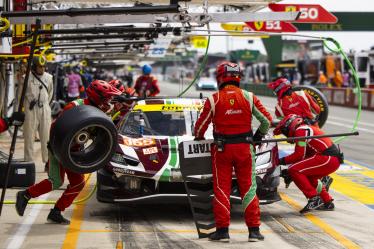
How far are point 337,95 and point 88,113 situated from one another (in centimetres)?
3744

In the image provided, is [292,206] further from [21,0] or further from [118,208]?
[21,0]

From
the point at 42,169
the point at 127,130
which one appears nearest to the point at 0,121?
the point at 127,130

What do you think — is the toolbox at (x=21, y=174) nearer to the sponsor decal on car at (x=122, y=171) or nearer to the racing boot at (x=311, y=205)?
the sponsor decal on car at (x=122, y=171)

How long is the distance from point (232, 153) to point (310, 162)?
2.02 metres

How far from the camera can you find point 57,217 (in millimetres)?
8711

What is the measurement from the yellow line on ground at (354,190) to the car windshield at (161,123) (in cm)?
264

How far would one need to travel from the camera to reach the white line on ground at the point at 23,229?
24.9 feet

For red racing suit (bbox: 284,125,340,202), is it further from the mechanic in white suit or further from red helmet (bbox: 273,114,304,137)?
the mechanic in white suit

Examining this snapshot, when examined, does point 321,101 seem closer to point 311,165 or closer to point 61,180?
point 311,165

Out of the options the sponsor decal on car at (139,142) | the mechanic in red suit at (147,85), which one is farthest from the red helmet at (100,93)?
the mechanic in red suit at (147,85)

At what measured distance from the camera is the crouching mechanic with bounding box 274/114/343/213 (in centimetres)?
963

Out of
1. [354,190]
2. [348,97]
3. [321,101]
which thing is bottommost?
[348,97]

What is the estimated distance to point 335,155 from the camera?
9805 millimetres

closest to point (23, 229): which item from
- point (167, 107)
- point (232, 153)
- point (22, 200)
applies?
point (22, 200)
